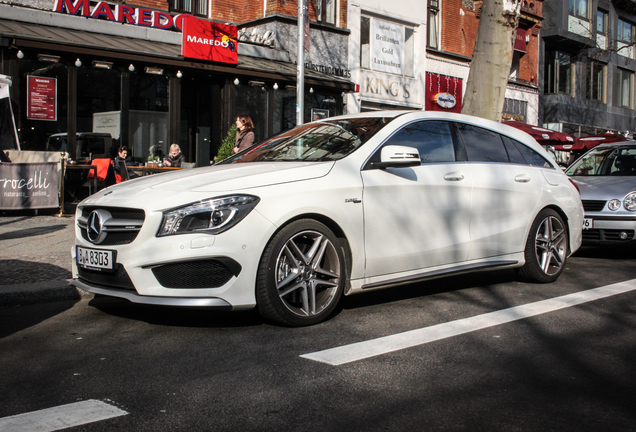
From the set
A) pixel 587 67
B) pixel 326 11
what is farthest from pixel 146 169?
pixel 587 67

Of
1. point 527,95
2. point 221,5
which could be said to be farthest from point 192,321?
point 527,95

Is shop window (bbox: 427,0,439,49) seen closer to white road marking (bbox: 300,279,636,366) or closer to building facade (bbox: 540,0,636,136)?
building facade (bbox: 540,0,636,136)

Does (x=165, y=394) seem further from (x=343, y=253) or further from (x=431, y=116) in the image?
(x=431, y=116)

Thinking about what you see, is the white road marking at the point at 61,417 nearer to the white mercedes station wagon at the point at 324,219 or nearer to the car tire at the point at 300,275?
the white mercedes station wagon at the point at 324,219

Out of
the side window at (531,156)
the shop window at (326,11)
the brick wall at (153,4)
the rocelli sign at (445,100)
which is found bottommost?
the side window at (531,156)

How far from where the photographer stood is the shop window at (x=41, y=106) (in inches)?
563

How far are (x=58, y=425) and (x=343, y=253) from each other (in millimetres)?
2414

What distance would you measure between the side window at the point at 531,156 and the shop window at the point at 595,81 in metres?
31.4

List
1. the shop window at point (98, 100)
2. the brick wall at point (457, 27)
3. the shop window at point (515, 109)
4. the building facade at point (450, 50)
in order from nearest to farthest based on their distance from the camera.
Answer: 1. the shop window at point (98, 100)
2. the building facade at point (450, 50)
3. the brick wall at point (457, 27)
4. the shop window at point (515, 109)

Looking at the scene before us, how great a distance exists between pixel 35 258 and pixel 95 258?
321 centimetres

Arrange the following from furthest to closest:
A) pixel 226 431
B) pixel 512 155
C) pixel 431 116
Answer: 1. pixel 512 155
2. pixel 431 116
3. pixel 226 431

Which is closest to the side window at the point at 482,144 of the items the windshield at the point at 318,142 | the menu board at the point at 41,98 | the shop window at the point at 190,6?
the windshield at the point at 318,142

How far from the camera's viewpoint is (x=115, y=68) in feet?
50.8

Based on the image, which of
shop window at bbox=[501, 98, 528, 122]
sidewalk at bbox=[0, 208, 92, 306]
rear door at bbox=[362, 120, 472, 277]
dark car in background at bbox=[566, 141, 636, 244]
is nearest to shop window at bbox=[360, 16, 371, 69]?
shop window at bbox=[501, 98, 528, 122]
